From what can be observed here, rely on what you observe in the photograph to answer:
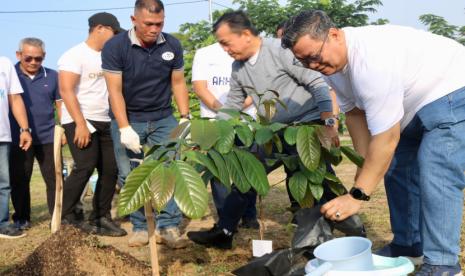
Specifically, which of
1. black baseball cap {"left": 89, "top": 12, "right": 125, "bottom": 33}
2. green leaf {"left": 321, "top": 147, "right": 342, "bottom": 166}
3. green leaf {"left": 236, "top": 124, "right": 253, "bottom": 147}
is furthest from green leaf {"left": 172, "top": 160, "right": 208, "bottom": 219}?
black baseball cap {"left": 89, "top": 12, "right": 125, "bottom": 33}

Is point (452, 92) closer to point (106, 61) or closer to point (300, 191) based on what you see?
point (300, 191)

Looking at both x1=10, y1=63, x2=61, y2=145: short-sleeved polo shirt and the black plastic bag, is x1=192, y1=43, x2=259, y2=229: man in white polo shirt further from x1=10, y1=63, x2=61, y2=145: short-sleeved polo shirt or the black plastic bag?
the black plastic bag

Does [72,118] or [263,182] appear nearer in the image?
[263,182]

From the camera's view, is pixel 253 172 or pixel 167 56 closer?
pixel 253 172

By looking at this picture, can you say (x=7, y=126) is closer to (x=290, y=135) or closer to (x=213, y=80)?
(x=213, y=80)

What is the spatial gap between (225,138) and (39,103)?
10.8ft

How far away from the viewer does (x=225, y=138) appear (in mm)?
2477

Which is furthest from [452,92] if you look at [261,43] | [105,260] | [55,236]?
[55,236]

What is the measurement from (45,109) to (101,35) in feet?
3.61

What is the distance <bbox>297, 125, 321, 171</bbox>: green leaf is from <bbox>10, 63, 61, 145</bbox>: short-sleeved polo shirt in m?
3.30

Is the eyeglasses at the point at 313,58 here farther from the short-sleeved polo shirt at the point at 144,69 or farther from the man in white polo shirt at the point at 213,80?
the man in white polo shirt at the point at 213,80

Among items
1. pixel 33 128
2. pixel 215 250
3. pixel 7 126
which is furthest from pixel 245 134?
pixel 33 128

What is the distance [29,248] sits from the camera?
423 cm

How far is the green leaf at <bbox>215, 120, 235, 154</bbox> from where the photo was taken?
8.00ft
